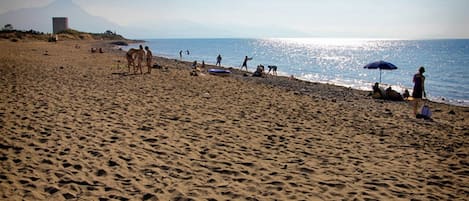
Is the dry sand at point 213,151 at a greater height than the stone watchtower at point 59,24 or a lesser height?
lesser

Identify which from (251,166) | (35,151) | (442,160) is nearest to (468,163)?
(442,160)

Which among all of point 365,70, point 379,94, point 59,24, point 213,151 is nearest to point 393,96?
point 379,94

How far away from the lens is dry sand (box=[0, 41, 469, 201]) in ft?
15.4

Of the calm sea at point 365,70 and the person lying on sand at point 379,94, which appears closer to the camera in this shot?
the person lying on sand at point 379,94

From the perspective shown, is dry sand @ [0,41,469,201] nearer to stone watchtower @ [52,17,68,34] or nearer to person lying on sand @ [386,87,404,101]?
person lying on sand @ [386,87,404,101]

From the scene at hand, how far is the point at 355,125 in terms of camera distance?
369 inches

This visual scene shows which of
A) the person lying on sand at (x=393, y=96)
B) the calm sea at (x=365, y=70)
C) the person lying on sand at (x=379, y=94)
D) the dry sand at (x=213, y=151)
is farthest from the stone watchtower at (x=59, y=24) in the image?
the person lying on sand at (x=393, y=96)

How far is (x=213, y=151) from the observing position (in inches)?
249

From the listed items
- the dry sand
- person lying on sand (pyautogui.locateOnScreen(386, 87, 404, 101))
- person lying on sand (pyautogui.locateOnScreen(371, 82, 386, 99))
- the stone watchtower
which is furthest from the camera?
the stone watchtower

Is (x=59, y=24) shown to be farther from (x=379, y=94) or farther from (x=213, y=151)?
(x=213, y=151)

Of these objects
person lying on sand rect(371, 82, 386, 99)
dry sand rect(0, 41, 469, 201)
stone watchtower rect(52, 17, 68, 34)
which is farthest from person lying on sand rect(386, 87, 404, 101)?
stone watchtower rect(52, 17, 68, 34)

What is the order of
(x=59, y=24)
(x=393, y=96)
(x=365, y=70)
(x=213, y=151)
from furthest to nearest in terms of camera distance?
(x=59, y=24), (x=365, y=70), (x=393, y=96), (x=213, y=151)

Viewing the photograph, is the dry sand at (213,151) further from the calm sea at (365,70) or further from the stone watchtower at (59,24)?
the stone watchtower at (59,24)

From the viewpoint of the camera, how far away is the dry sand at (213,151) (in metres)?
4.70
